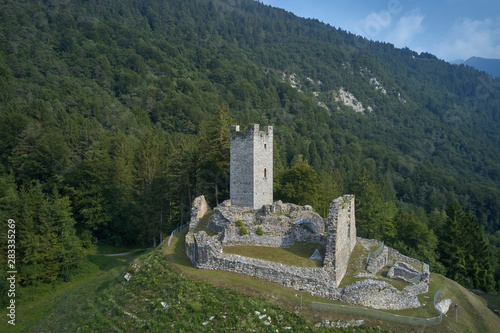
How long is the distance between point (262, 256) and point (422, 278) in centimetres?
1043

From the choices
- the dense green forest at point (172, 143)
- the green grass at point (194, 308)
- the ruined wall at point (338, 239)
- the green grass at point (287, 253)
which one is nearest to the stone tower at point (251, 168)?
the dense green forest at point (172, 143)

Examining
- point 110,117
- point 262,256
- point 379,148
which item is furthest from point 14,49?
point 379,148

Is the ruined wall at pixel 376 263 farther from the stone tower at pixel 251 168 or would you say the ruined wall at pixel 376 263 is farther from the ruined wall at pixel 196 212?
the ruined wall at pixel 196 212

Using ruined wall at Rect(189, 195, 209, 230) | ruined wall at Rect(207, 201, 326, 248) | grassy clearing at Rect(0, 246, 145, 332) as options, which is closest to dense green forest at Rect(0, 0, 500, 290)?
grassy clearing at Rect(0, 246, 145, 332)

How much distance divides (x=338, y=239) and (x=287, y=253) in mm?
3790

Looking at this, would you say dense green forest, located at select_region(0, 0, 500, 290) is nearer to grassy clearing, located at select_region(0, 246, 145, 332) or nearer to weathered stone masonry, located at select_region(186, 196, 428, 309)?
grassy clearing, located at select_region(0, 246, 145, 332)

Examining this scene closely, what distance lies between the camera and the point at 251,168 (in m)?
29.8

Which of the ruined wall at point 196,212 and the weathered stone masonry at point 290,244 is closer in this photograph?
the weathered stone masonry at point 290,244

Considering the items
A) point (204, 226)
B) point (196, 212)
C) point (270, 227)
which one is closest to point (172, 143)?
point (196, 212)

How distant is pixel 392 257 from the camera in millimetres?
26562

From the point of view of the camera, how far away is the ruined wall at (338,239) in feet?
66.4

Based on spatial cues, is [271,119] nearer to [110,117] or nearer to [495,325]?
[110,117]

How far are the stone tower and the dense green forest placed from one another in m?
4.44

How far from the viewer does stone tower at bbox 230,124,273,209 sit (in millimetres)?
29859
